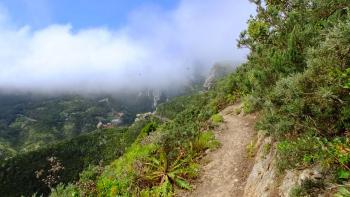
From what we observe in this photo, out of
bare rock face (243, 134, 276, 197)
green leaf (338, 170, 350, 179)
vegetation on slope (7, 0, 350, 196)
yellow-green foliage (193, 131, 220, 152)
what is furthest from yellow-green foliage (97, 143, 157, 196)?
green leaf (338, 170, 350, 179)

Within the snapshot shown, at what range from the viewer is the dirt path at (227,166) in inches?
505

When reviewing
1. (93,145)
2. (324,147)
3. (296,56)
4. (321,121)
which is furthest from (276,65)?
(93,145)

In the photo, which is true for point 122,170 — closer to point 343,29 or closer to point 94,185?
point 94,185

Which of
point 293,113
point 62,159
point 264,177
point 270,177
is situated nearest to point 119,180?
point 264,177

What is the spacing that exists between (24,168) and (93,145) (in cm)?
3020

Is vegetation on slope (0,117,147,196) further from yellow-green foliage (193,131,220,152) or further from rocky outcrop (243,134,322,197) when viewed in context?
rocky outcrop (243,134,322,197)

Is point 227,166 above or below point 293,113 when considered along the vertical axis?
below

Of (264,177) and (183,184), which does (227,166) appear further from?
(264,177)

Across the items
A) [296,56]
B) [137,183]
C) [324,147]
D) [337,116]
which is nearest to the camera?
[324,147]

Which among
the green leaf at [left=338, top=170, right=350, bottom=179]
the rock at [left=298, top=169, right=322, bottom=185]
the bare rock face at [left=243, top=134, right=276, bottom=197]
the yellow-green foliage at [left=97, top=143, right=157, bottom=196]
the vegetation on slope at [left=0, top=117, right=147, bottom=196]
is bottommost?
the vegetation on slope at [left=0, top=117, right=147, bottom=196]

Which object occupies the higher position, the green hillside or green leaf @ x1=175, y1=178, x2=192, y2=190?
the green hillside

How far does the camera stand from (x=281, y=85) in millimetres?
9680

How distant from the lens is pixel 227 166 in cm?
1436

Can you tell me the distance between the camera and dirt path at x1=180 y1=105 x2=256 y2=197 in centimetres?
1283
